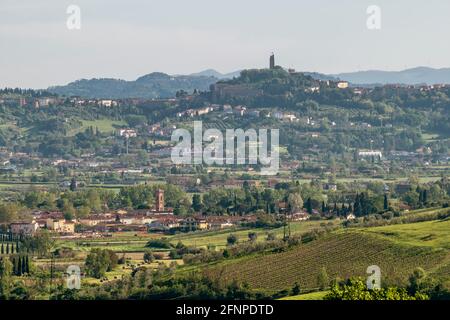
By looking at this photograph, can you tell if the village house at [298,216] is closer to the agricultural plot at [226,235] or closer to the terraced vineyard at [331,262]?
the agricultural plot at [226,235]

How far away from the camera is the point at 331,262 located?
41.9 meters

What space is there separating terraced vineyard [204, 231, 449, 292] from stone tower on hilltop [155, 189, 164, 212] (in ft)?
102

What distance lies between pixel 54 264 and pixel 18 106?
340 feet

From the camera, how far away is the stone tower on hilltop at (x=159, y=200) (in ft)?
248

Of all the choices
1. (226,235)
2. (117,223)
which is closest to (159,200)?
(117,223)

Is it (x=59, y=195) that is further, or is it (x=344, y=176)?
(x=344, y=176)

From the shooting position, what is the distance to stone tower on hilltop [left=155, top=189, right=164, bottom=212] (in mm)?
75675

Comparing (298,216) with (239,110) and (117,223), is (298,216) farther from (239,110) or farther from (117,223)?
(239,110)

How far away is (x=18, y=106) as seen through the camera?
488 ft

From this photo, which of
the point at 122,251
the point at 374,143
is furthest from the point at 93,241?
the point at 374,143

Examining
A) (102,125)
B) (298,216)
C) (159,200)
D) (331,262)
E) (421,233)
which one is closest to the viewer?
(331,262)

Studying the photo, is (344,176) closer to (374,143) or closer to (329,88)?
(374,143)

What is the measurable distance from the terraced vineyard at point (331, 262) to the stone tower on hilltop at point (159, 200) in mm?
30967

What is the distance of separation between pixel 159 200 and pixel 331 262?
36486 millimetres
